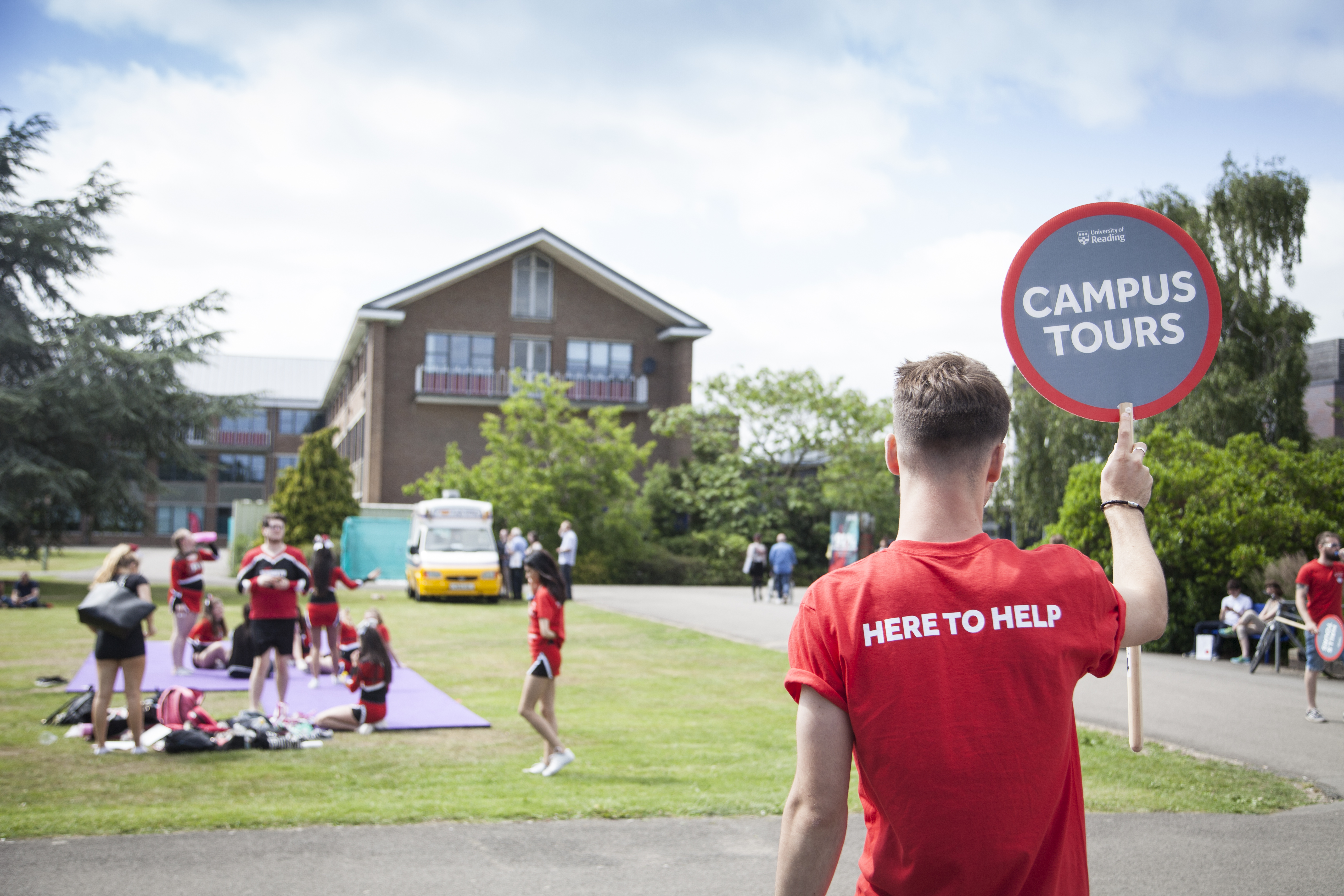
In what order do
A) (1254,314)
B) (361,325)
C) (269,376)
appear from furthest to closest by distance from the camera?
(269,376), (361,325), (1254,314)

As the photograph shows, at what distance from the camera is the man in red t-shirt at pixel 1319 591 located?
1137 cm

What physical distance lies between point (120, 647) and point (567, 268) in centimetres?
3817

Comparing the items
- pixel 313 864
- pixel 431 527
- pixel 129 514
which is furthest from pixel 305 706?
pixel 129 514

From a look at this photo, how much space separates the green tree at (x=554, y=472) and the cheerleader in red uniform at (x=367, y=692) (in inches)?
970

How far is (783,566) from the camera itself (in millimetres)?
29562

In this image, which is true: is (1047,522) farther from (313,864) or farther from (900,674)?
(900,674)

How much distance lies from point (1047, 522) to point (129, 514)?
25512 millimetres

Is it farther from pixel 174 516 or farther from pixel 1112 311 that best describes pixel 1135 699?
pixel 174 516

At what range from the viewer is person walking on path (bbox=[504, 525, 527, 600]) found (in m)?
29.0

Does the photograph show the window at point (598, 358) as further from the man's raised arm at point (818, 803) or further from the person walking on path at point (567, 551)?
the man's raised arm at point (818, 803)

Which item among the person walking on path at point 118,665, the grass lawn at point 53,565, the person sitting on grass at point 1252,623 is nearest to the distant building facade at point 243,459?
the grass lawn at point 53,565

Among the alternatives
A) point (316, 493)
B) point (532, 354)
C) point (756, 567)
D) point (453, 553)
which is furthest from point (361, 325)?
point (756, 567)

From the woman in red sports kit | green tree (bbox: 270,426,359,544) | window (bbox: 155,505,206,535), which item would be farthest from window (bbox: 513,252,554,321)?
window (bbox: 155,505,206,535)

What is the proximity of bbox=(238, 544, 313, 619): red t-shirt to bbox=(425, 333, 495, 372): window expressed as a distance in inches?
1357
